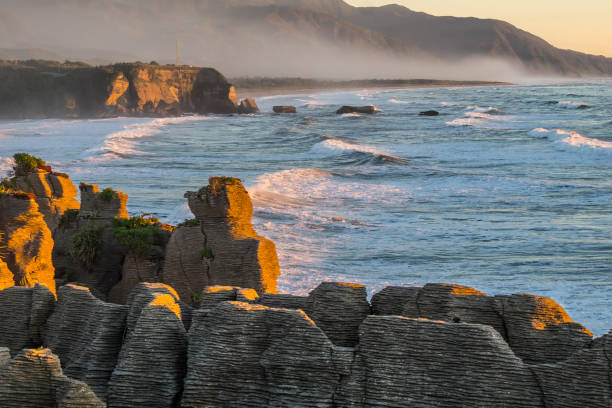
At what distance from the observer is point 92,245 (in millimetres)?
20422

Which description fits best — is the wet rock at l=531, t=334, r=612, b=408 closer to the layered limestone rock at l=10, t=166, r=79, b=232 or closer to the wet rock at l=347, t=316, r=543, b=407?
the wet rock at l=347, t=316, r=543, b=407

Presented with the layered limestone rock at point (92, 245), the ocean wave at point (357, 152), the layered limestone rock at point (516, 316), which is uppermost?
A: the layered limestone rock at point (516, 316)

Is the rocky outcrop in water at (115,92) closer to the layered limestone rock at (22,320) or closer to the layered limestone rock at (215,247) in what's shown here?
the layered limestone rock at (215,247)

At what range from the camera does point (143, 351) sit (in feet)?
35.0

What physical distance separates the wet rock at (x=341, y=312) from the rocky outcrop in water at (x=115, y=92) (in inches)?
5141

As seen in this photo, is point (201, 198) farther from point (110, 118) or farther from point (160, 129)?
point (110, 118)

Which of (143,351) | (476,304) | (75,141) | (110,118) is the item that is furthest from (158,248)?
(110,118)

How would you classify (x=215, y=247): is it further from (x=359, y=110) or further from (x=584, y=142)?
(x=359, y=110)

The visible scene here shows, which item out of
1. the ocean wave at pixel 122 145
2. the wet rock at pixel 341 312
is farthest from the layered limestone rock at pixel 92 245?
the ocean wave at pixel 122 145

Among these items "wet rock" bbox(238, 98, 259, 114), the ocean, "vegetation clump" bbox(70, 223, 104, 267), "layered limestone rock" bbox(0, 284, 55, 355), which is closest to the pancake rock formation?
"layered limestone rock" bbox(0, 284, 55, 355)

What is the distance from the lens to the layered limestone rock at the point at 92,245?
20391mm

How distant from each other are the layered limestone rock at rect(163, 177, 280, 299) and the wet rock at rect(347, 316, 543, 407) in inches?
377

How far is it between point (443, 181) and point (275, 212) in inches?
626

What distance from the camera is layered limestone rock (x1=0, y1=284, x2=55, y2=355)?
13.3 metres
